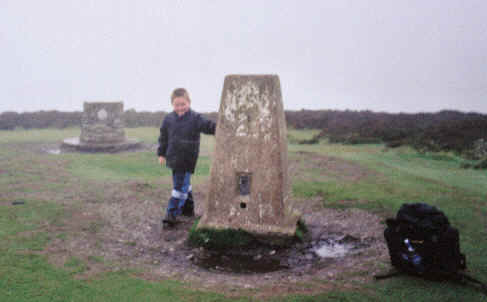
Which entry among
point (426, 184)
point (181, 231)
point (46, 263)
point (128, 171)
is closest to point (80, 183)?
point (128, 171)

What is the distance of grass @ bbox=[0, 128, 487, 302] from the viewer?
13.8 ft

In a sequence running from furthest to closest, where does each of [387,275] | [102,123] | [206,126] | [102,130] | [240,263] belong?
[102,123] < [102,130] < [206,126] < [240,263] < [387,275]

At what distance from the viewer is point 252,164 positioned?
593 centimetres

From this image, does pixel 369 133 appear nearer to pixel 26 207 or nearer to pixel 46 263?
pixel 26 207

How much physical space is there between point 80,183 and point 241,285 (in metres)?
6.52

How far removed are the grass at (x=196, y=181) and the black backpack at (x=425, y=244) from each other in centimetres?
14

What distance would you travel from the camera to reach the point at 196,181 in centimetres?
1012

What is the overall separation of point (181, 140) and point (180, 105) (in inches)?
21.4

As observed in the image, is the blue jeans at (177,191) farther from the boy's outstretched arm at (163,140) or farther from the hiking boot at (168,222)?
the boy's outstretched arm at (163,140)

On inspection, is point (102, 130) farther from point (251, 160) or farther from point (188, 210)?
point (251, 160)

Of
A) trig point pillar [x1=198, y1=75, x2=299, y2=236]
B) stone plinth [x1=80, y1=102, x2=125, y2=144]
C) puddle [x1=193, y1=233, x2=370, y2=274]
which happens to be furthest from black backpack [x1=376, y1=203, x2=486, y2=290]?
stone plinth [x1=80, y1=102, x2=125, y2=144]

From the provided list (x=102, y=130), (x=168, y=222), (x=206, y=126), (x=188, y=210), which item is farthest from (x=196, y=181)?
(x=102, y=130)

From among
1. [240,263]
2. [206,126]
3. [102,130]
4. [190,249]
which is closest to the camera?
[240,263]

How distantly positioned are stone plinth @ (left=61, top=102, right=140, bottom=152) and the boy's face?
387 inches
